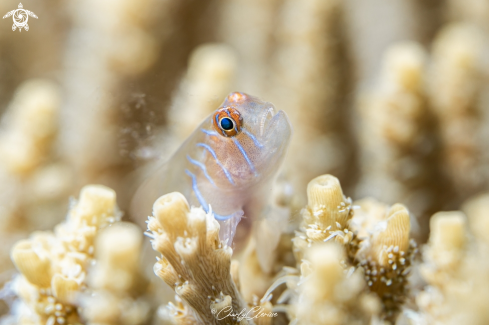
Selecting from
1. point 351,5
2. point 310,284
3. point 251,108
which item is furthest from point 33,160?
point 351,5

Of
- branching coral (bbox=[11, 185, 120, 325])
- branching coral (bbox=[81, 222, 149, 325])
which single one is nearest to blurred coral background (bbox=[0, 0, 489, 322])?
branching coral (bbox=[11, 185, 120, 325])

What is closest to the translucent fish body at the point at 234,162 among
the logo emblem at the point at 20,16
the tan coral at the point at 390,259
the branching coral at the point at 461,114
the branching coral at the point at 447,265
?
the tan coral at the point at 390,259

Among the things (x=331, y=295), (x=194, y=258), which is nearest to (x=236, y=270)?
(x=194, y=258)

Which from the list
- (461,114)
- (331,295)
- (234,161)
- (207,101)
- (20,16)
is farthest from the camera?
(20,16)

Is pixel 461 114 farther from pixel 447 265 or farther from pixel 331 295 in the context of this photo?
pixel 331 295

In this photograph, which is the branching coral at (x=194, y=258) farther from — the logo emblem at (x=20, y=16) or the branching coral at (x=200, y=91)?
the logo emblem at (x=20, y=16)

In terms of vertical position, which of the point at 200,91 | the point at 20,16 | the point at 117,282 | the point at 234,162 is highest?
the point at 20,16
